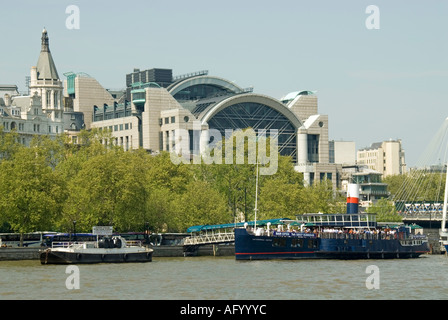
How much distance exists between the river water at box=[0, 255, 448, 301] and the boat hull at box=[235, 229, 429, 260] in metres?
4.98

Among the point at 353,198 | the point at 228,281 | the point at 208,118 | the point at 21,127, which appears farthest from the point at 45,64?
the point at 228,281

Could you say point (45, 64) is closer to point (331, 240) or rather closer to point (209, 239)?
point (209, 239)

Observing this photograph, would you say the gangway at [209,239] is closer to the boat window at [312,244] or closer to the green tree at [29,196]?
the boat window at [312,244]

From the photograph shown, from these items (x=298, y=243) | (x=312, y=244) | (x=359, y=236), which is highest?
(x=359, y=236)

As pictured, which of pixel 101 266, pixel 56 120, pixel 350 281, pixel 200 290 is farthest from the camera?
Result: pixel 56 120

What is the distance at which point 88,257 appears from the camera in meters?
91.1

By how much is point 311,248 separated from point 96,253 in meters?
22.8

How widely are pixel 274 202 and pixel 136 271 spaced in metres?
50.3

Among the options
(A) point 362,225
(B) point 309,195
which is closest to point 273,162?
(B) point 309,195

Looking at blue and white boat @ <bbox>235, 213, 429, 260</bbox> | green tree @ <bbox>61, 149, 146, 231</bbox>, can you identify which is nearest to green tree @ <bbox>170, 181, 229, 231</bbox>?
green tree @ <bbox>61, 149, 146, 231</bbox>

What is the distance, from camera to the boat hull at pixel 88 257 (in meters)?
89.3

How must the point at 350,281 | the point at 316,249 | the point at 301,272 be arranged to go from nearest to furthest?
the point at 350,281, the point at 301,272, the point at 316,249
